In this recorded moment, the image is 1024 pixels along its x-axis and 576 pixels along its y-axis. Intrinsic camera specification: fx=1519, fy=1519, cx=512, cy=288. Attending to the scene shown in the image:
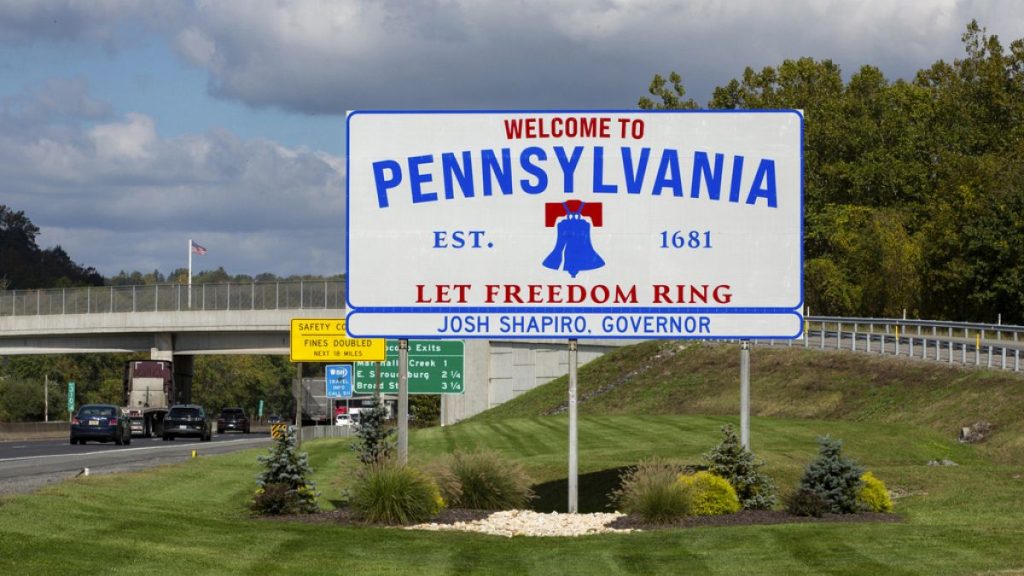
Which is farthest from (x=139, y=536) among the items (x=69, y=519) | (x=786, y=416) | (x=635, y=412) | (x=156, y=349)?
(x=156, y=349)

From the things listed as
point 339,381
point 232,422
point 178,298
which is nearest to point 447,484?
point 339,381

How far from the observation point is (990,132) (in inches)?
3841

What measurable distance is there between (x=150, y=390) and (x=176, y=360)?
1091 centimetres

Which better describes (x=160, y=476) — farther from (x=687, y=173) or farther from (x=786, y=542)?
(x=786, y=542)

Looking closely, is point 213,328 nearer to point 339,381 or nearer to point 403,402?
point 339,381

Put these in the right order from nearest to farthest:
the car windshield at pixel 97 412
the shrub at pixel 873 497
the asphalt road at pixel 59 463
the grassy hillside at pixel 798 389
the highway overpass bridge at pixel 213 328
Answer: the shrub at pixel 873 497
the asphalt road at pixel 59 463
the grassy hillside at pixel 798 389
the car windshield at pixel 97 412
the highway overpass bridge at pixel 213 328

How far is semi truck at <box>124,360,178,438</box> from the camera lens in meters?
73.6

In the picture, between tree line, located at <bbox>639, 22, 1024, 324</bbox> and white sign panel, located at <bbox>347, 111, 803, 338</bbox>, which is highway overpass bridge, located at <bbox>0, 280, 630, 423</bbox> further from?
white sign panel, located at <bbox>347, 111, 803, 338</bbox>

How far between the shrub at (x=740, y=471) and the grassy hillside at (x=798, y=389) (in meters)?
16.5

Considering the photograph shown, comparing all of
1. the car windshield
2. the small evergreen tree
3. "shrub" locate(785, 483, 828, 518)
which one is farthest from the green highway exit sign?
"shrub" locate(785, 483, 828, 518)

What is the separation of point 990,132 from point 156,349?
177 feet

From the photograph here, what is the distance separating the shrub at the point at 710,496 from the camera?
21531 mm

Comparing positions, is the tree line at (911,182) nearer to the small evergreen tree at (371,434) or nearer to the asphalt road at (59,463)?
the asphalt road at (59,463)

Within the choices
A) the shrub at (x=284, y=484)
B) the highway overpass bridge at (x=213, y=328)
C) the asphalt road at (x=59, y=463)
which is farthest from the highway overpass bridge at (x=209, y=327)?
the shrub at (x=284, y=484)
